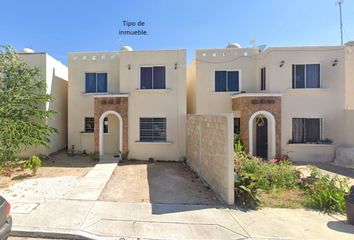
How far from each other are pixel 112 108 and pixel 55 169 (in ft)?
14.5

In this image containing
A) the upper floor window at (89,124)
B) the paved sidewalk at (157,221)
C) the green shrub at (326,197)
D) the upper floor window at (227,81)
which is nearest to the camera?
the paved sidewalk at (157,221)

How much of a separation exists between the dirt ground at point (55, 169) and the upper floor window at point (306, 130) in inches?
459

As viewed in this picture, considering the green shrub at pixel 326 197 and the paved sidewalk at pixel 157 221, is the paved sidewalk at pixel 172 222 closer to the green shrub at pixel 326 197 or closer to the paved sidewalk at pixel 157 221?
the paved sidewalk at pixel 157 221

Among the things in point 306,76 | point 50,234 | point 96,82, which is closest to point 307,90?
point 306,76

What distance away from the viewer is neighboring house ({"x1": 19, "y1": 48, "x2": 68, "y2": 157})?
14047 millimetres

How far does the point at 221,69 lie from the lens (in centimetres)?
1466

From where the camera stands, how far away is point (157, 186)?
8992 mm

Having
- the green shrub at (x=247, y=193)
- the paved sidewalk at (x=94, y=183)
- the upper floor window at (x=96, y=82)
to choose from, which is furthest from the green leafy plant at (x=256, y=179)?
the upper floor window at (x=96, y=82)

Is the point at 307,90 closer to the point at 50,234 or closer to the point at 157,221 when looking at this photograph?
the point at 157,221

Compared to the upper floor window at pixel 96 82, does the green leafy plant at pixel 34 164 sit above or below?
below

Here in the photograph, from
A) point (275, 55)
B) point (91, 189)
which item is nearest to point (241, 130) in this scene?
point (275, 55)

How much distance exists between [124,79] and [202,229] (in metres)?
10.5

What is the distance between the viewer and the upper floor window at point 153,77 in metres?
14.1

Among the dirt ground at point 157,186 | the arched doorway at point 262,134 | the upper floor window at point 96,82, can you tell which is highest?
the upper floor window at point 96,82
